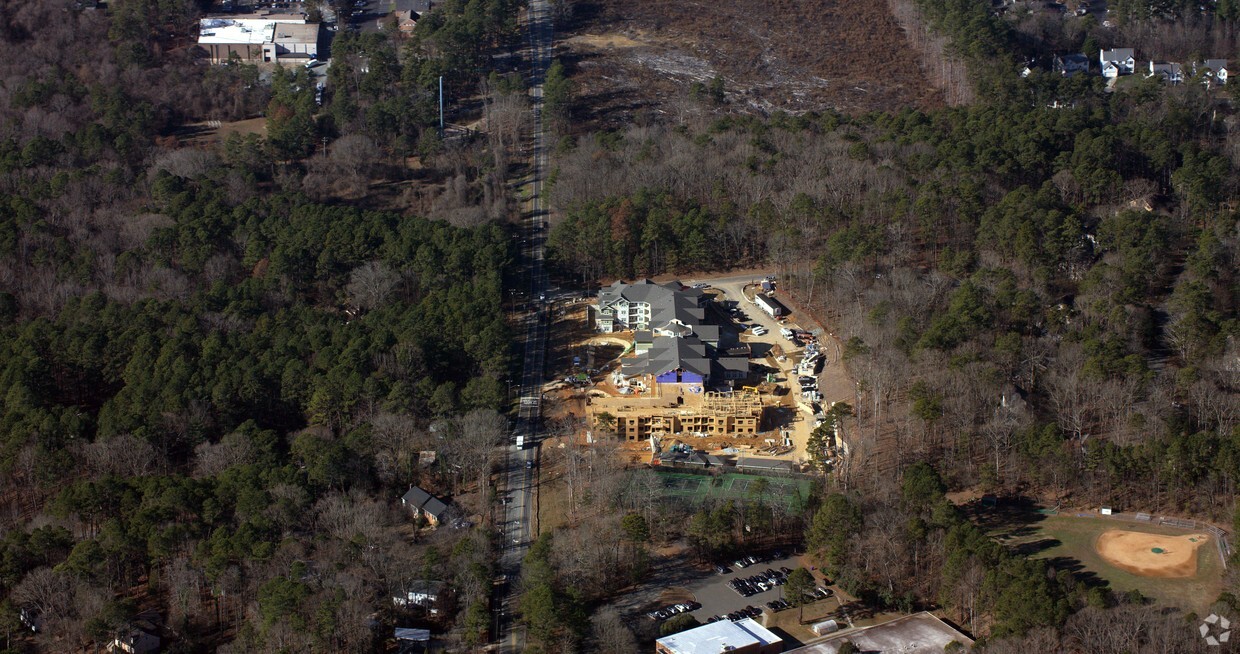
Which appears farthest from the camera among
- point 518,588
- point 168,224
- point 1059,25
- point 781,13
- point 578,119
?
point 781,13

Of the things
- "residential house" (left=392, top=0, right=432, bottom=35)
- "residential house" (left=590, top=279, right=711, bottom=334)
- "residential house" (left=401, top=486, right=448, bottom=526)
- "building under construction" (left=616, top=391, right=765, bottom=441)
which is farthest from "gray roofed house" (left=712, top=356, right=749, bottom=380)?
"residential house" (left=392, top=0, right=432, bottom=35)

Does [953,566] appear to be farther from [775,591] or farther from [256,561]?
[256,561]

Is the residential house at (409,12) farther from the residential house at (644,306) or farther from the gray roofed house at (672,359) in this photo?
the gray roofed house at (672,359)

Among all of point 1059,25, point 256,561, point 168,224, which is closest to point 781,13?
point 1059,25

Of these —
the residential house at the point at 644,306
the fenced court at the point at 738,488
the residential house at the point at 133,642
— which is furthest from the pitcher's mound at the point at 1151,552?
the residential house at the point at 133,642

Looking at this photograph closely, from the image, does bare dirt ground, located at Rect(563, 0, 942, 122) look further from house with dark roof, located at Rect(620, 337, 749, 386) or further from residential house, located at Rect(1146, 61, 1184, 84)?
house with dark roof, located at Rect(620, 337, 749, 386)

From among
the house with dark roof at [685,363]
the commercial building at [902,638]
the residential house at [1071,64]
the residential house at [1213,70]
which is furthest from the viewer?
the residential house at [1071,64]
